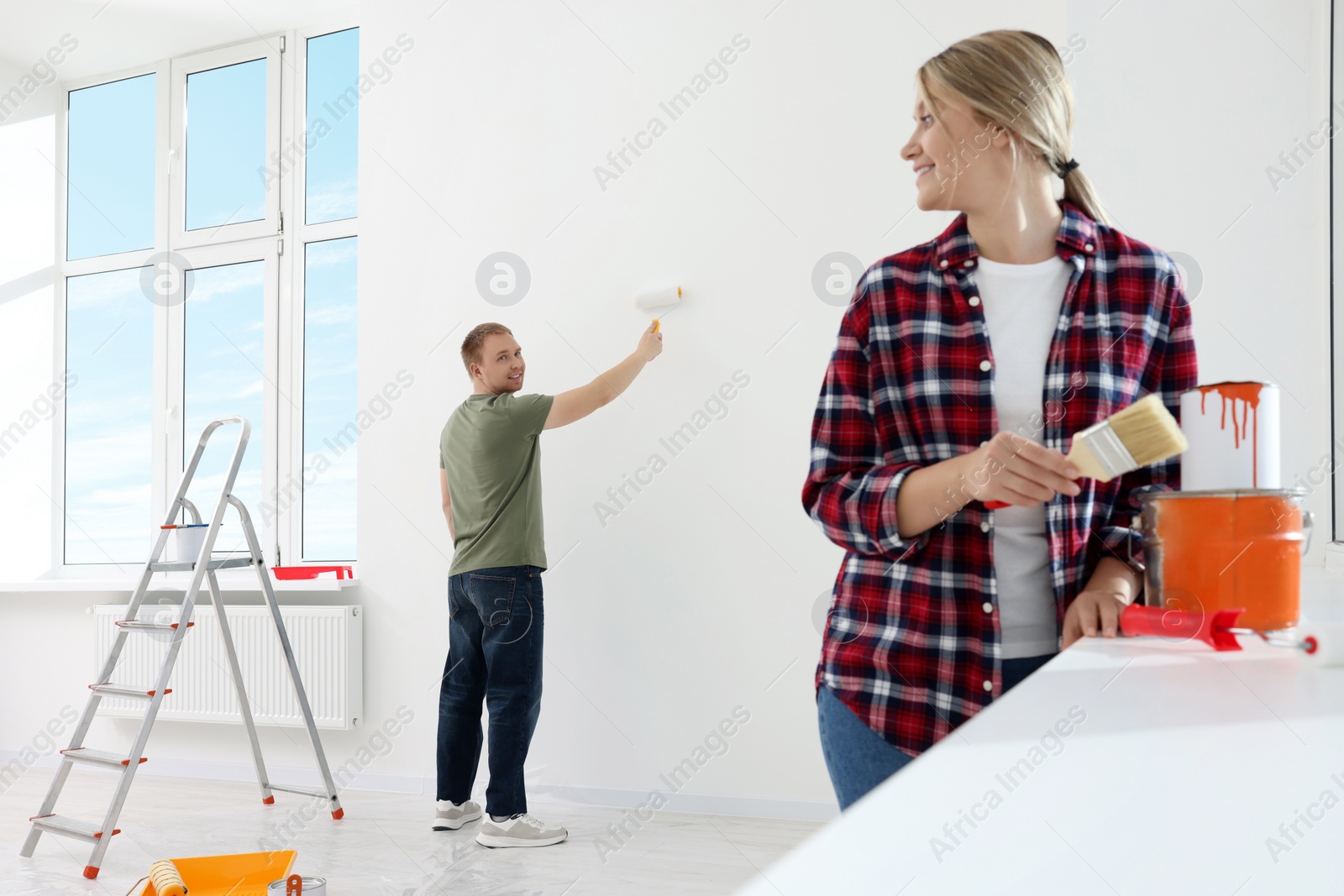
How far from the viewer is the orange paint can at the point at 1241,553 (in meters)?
0.80

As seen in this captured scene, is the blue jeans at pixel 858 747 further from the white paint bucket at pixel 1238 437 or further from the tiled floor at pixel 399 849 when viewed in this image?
the tiled floor at pixel 399 849

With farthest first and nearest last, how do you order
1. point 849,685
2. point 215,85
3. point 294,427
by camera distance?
A: point 215,85
point 294,427
point 849,685

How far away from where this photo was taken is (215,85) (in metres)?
4.32

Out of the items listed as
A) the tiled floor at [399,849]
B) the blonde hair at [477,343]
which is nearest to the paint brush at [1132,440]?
the tiled floor at [399,849]

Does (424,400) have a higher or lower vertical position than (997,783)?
higher

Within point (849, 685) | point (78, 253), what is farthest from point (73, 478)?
point (849, 685)

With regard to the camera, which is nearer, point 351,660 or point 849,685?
point 849,685

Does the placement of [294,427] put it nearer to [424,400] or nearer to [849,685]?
[424,400]

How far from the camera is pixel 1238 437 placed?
0.87 meters

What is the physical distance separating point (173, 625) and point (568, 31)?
7.65 feet

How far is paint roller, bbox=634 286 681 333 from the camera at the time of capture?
3051mm

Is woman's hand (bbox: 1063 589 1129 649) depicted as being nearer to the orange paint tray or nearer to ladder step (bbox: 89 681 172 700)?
the orange paint tray

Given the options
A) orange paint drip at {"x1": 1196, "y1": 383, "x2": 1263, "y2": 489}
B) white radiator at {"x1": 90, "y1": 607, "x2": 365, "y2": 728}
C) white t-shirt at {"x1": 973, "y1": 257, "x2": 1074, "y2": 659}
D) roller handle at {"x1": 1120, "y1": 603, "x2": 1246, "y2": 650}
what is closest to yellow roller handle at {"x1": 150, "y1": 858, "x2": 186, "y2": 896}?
white radiator at {"x1": 90, "y1": 607, "x2": 365, "y2": 728}

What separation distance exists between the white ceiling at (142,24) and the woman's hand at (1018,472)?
13.0 ft
